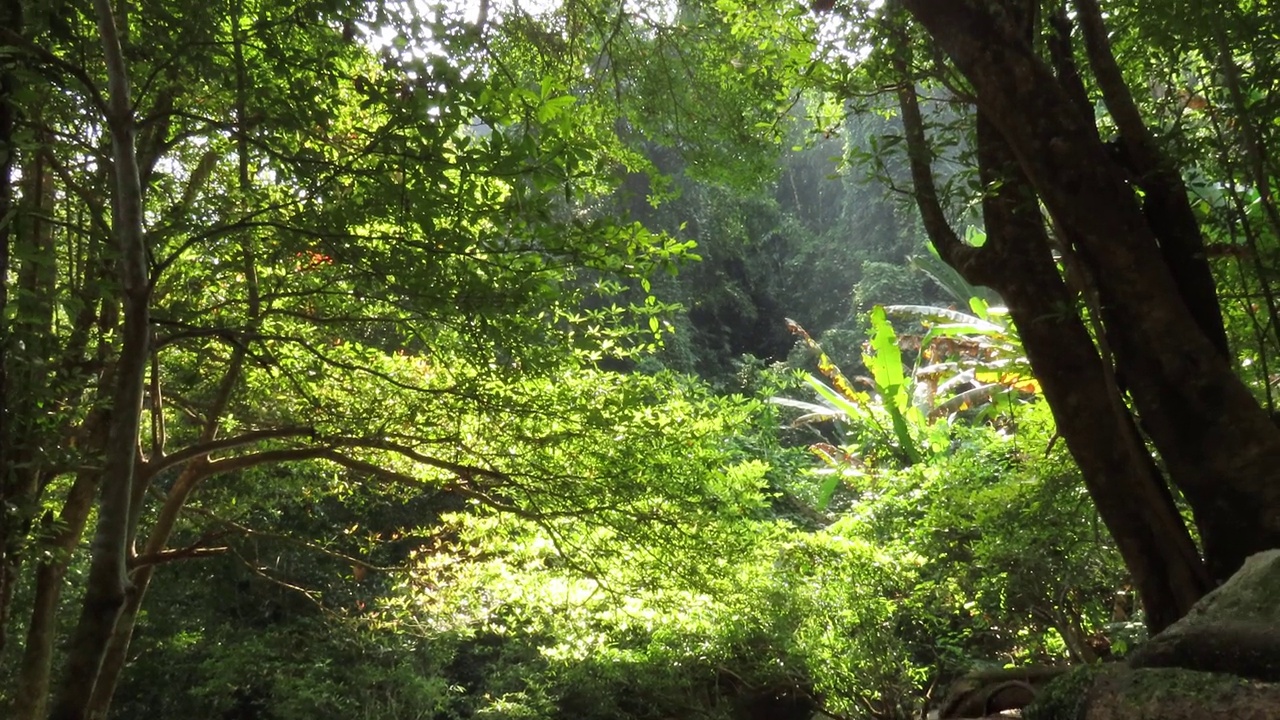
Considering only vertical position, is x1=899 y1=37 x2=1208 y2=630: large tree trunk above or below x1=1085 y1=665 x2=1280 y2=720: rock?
above

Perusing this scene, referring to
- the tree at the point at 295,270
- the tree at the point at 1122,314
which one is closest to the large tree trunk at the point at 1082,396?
the tree at the point at 1122,314

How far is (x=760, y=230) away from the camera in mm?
20469

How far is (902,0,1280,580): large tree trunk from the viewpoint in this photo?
2.30 metres

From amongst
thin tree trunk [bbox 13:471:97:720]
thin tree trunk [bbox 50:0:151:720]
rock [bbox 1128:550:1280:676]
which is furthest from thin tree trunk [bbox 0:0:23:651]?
rock [bbox 1128:550:1280:676]

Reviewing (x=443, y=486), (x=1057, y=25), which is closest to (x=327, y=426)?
(x=443, y=486)

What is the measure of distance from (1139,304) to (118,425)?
2.78m

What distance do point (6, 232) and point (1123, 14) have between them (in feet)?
11.7

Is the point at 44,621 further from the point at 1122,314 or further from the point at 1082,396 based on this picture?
the point at 1122,314

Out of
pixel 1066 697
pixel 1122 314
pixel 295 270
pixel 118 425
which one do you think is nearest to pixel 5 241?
pixel 118 425

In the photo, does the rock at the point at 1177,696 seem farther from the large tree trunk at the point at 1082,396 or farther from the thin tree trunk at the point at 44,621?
the thin tree trunk at the point at 44,621

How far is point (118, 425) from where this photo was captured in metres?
2.28

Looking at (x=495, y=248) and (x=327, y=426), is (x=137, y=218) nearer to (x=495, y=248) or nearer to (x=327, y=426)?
(x=495, y=248)

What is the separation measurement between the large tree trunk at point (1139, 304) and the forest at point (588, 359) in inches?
0.4

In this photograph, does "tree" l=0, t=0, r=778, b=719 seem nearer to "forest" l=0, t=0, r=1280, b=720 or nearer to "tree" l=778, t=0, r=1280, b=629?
"forest" l=0, t=0, r=1280, b=720
